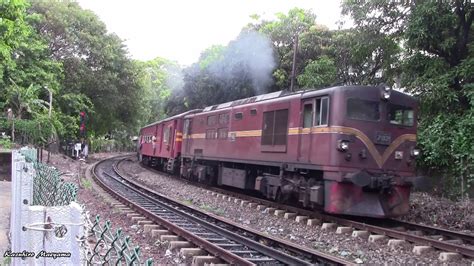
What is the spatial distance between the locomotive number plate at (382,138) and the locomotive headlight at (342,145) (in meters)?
0.81

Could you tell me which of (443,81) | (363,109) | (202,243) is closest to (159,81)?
(443,81)

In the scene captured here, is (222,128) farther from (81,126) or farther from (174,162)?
(81,126)

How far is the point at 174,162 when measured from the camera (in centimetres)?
2256

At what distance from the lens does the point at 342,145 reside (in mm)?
9898

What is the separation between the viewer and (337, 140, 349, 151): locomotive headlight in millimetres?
9875

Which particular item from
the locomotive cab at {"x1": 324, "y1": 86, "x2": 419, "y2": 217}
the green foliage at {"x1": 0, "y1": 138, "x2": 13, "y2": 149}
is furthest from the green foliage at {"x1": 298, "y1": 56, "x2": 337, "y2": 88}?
the green foliage at {"x1": 0, "y1": 138, "x2": 13, "y2": 149}

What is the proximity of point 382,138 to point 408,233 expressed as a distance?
2174 millimetres

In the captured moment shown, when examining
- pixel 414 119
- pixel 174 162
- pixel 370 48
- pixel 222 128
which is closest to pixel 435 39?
pixel 370 48

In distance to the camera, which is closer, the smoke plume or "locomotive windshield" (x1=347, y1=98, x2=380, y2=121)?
"locomotive windshield" (x1=347, y1=98, x2=380, y2=121)

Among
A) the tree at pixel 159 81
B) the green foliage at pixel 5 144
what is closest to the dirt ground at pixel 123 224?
the green foliage at pixel 5 144

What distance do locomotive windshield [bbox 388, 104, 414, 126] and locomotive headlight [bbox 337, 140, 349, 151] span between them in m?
1.39

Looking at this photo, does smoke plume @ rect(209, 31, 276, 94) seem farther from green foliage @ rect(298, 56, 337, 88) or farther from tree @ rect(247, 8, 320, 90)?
green foliage @ rect(298, 56, 337, 88)

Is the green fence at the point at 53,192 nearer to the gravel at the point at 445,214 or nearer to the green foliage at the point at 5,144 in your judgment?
the gravel at the point at 445,214

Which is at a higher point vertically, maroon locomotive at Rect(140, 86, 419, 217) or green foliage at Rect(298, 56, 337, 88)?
green foliage at Rect(298, 56, 337, 88)
